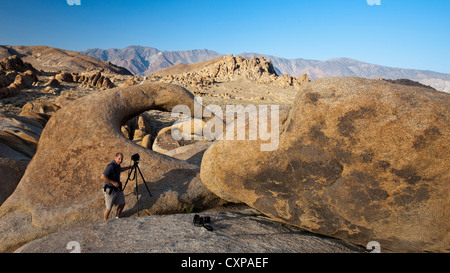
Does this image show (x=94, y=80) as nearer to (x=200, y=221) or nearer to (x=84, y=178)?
(x=84, y=178)

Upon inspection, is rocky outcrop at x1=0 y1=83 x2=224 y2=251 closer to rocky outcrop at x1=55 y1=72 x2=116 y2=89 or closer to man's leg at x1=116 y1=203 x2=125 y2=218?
man's leg at x1=116 y1=203 x2=125 y2=218

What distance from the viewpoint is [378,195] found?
2.87 meters

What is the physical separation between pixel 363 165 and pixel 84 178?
4350 millimetres

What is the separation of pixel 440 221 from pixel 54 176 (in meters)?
5.57

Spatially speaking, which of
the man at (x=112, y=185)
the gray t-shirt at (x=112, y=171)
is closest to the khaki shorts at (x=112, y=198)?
the man at (x=112, y=185)

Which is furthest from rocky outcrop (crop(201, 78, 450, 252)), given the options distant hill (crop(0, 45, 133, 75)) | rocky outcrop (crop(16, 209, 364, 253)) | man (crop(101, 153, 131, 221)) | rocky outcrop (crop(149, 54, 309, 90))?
distant hill (crop(0, 45, 133, 75))

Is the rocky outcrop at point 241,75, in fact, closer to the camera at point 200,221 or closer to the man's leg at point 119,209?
the man's leg at point 119,209

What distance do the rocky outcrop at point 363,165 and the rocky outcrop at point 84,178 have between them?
1903mm

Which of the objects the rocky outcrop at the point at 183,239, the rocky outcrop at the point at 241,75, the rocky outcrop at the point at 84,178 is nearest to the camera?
the rocky outcrop at the point at 183,239

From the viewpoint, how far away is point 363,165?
2854 mm

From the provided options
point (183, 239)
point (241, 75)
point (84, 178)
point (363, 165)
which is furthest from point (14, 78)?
point (363, 165)

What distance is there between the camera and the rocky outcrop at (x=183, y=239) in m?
2.79

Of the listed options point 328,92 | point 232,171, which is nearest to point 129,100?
point 232,171
